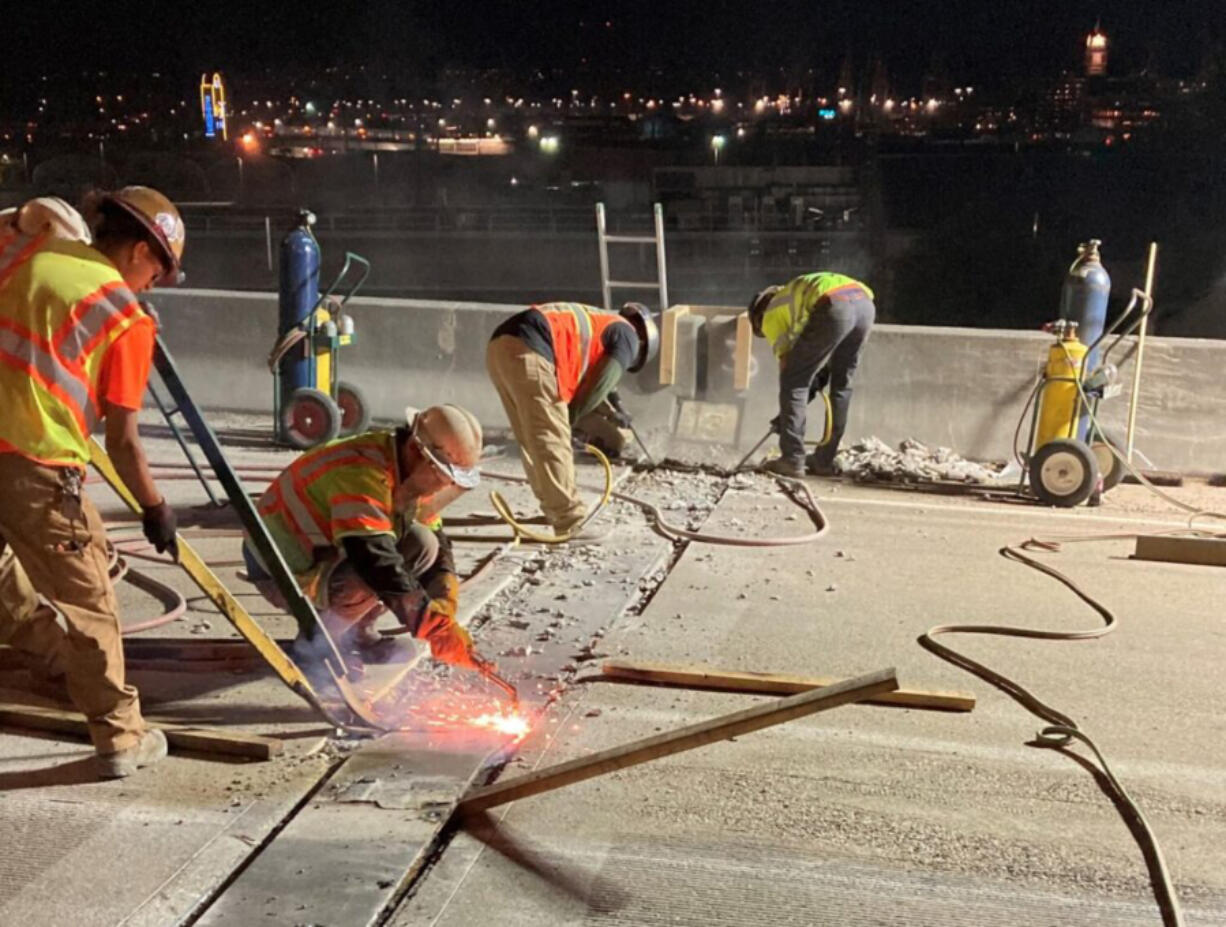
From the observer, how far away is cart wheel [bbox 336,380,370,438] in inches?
382

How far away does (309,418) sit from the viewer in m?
9.23

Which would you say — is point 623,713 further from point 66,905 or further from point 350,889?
point 66,905

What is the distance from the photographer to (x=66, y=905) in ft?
11.3

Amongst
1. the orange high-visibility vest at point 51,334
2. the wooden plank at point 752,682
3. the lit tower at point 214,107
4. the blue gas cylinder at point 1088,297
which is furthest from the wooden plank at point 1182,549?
the lit tower at point 214,107

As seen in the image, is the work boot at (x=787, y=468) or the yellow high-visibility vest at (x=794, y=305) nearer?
the yellow high-visibility vest at (x=794, y=305)

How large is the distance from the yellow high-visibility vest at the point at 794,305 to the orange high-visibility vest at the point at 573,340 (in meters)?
1.88

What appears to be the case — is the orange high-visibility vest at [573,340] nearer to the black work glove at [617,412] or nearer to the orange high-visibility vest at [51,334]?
the black work glove at [617,412]

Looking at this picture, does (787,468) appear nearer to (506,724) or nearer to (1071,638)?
(1071,638)

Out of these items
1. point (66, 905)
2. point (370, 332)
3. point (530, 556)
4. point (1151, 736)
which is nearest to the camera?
point (66, 905)

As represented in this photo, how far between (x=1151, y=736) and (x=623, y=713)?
207 cm

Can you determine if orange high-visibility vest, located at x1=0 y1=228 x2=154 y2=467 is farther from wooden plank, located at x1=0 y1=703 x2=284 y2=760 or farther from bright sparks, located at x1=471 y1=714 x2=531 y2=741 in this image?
bright sparks, located at x1=471 y1=714 x2=531 y2=741

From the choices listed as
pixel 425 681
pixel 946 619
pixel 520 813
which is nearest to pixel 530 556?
pixel 425 681

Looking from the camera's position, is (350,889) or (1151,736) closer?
(350,889)

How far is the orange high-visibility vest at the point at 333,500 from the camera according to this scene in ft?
14.9
